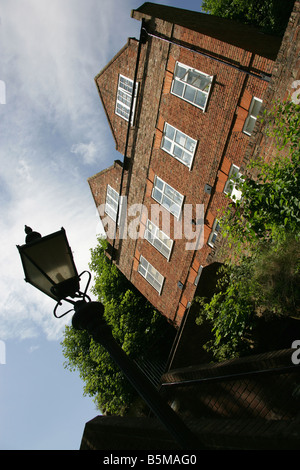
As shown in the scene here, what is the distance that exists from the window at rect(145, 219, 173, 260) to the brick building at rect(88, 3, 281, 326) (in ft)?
0.14

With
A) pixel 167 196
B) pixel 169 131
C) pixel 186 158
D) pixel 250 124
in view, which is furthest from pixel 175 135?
pixel 250 124

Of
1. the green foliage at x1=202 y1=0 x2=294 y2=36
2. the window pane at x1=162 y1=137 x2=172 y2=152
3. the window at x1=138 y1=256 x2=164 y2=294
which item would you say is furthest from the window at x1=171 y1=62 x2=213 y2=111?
the green foliage at x1=202 y1=0 x2=294 y2=36

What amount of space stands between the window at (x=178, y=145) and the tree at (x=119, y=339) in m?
7.60

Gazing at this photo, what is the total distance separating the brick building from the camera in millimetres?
9805

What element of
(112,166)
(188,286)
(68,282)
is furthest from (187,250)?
(68,282)

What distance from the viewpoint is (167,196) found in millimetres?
12586

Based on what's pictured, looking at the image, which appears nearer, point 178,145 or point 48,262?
point 48,262

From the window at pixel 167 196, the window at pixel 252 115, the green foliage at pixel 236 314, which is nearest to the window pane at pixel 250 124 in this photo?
the window at pixel 252 115

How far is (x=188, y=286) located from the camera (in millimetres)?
12453

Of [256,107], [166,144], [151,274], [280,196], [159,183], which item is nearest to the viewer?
[280,196]

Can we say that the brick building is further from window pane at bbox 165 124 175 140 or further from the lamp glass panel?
the lamp glass panel

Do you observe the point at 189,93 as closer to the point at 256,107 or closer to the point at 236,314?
the point at 256,107

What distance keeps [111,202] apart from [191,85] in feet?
21.5

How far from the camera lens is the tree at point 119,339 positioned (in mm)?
17562
